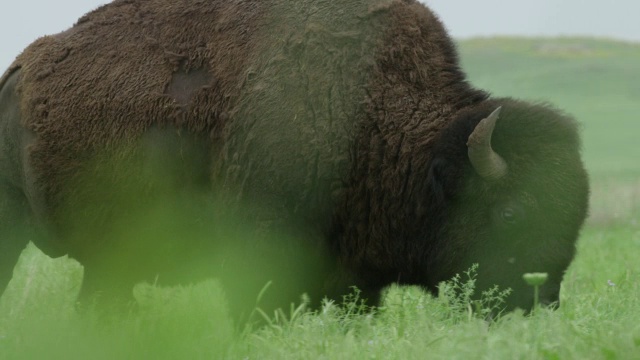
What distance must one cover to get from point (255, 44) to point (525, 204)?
5.58ft

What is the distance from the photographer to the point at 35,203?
563 cm

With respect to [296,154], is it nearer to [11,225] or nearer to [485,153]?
[485,153]

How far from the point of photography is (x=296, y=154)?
5.00 meters

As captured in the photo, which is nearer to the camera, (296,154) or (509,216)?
(509,216)

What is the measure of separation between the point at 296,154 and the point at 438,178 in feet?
2.49

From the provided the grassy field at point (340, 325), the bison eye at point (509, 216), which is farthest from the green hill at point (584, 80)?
the bison eye at point (509, 216)

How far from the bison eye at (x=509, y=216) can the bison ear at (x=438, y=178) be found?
32cm

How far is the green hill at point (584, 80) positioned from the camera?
92.7ft

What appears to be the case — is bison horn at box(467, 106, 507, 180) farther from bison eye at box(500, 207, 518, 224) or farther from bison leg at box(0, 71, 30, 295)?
bison leg at box(0, 71, 30, 295)

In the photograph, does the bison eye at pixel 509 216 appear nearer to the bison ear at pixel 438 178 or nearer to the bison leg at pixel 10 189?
the bison ear at pixel 438 178

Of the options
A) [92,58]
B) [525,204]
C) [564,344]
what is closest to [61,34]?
[92,58]

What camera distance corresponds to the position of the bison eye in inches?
189

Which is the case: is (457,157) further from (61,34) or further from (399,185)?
(61,34)

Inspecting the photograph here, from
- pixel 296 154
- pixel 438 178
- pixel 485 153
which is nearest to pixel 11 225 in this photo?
pixel 296 154
